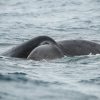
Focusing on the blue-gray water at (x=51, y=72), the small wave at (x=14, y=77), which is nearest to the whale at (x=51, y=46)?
the blue-gray water at (x=51, y=72)

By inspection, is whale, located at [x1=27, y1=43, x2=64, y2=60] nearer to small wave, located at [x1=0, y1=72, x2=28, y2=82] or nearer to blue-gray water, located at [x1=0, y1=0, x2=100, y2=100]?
blue-gray water, located at [x1=0, y1=0, x2=100, y2=100]

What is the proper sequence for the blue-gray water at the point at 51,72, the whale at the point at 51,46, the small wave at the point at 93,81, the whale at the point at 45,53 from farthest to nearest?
the whale at the point at 51,46, the whale at the point at 45,53, the small wave at the point at 93,81, the blue-gray water at the point at 51,72

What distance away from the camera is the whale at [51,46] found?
10156 millimetres

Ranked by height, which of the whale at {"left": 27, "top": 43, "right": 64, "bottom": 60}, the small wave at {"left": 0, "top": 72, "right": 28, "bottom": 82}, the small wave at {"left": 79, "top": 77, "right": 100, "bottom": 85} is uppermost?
the whale at {"left": 27, "top": 43, "right": 64, "bottom": 60}

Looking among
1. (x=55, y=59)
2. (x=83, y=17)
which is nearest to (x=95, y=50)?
(x=55, y=59)

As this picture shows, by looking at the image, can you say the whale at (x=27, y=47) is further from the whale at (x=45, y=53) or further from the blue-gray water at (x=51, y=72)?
the whale at (x=45, y=53)

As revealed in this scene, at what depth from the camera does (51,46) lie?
995 centimetres

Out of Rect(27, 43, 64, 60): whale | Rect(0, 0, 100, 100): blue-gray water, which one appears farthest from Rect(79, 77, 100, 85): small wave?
Rect(27, 43, 64, 60): whale

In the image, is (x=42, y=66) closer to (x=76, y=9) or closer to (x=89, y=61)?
(x=89, y=61)

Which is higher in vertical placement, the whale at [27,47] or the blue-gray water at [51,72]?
the whale at [27,47]

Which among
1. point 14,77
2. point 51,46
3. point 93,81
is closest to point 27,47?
point 51,46

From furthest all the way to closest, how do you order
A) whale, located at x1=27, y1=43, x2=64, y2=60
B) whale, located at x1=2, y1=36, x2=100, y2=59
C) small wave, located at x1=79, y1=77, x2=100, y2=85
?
whale, located at x1=2, y1=36, x2=100, y2=59, whale, located at x1=27, y1=43, x2=64, y2=60, small wave, located at x1=79, y1=77, x2=100, y2=85

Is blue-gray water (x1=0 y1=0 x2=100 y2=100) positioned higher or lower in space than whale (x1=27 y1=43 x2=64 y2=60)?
lower

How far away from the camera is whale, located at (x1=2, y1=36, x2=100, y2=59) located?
33.3ft
